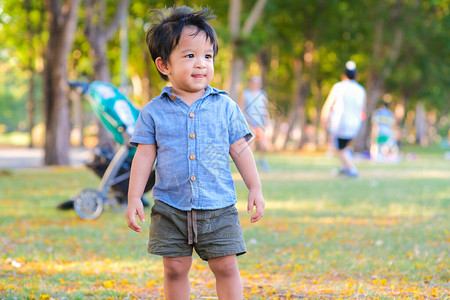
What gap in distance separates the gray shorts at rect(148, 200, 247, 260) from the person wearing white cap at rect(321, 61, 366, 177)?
9.58 metres

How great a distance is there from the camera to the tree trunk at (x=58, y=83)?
15531 mm

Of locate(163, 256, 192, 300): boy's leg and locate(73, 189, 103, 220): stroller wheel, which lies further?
locate(73, 189, 103, 220): stroller wheel

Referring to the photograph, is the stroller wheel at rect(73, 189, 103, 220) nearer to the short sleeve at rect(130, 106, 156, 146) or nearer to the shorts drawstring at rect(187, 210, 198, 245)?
the short sleeve at rect(130, 106, 156, 146)

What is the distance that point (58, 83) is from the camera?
1578cm

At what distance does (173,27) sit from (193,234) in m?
1.05

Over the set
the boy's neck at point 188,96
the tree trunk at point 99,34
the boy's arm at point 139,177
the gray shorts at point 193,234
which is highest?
the tree trunk at point 99,34

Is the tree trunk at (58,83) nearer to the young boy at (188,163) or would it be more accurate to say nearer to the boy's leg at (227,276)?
the young boy at (188,163)

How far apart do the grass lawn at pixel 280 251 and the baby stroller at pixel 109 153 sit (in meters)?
0.24

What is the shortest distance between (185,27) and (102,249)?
321 centimetres

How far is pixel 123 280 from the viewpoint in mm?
4594

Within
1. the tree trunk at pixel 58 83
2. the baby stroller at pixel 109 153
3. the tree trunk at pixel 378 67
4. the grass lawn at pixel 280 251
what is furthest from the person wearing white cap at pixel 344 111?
the tree trunk at pixel 378 67

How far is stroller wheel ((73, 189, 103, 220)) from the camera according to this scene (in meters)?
7.72

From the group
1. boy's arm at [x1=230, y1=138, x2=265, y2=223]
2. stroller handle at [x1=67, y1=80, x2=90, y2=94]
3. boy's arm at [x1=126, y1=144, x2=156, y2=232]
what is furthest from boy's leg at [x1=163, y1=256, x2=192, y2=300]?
stroller handle at [x1=67, y1=80, x2=90, y2=94]

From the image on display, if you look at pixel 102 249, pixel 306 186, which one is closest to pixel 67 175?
pixel 306 186
